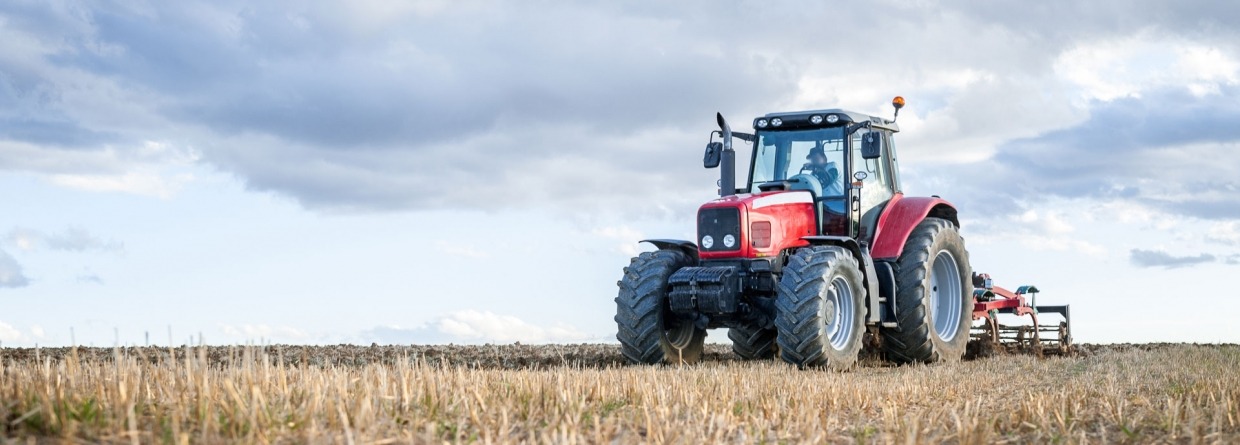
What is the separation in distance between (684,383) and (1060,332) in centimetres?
1014

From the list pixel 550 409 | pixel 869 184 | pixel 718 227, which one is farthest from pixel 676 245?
pixel 550 409

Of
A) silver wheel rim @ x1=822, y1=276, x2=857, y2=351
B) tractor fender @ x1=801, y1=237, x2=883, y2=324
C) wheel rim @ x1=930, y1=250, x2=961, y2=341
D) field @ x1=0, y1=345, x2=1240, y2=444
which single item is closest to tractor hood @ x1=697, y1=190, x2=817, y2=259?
tractor fender @ x1=801, y1=237, x2=883, y2=324

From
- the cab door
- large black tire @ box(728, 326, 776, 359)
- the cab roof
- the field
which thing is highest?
the cab roof

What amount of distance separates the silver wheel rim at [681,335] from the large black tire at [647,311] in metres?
0.02

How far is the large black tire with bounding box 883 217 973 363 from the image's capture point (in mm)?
11609

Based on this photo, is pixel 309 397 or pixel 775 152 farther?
Answer: pixel 775 152

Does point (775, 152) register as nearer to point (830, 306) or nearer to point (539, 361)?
point (830, 306)

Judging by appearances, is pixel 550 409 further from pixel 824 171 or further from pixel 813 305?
pixel 824 171

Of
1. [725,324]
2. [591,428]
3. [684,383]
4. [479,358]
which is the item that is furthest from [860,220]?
[591,428]

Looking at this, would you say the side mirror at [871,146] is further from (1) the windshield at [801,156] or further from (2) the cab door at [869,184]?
(1) the windshield at [801,156]

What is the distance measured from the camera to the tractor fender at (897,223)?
11617 mm

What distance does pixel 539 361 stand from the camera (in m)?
11.8

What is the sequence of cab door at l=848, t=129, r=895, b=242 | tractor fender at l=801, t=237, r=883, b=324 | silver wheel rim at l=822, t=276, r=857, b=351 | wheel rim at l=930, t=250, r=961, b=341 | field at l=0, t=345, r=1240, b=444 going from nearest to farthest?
field at l=0, t=345, r=1240, b=444, silver wheel rim at l=822, t=276, r=857, b=351, tractor fender at l=801, t=237, r=883, b=324, cab door at l=848, t=129, r=895, b=242, wheel rim at l=930, t=250, r=961, b=341

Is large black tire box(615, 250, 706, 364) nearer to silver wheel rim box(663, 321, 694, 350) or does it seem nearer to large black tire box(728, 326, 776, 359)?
silver wheel rim box(663, 321, 694, 350)
